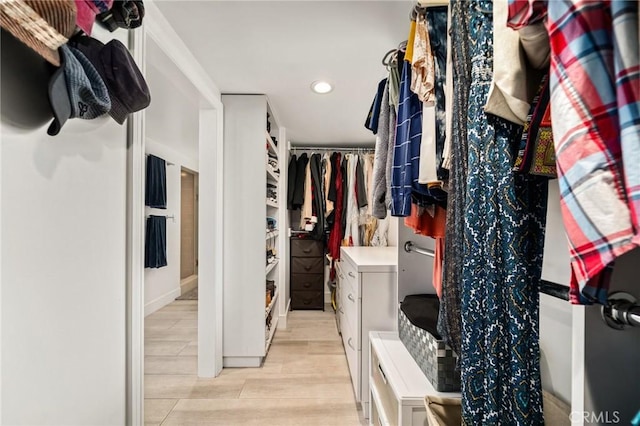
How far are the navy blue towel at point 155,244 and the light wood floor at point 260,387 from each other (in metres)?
0.92

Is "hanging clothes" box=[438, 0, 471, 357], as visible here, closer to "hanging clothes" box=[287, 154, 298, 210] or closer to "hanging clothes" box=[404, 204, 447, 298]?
"hanging clothes" box=[404, 204, 447, 298]

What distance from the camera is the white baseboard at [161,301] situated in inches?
141

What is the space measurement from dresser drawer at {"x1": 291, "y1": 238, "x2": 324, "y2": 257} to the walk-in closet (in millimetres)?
1431

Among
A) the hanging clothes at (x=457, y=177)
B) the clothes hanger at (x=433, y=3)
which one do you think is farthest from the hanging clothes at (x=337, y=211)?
the hanging clothes at (x=457, y=177)

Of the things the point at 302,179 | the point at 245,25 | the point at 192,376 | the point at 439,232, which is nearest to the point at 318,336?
the point at 192,376

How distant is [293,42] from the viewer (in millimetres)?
1595

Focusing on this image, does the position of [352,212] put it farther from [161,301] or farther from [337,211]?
[161,301]

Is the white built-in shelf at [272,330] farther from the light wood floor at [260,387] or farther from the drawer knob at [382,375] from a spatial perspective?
the drawer knob at [382,375]

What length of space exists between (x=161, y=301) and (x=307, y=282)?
191cm

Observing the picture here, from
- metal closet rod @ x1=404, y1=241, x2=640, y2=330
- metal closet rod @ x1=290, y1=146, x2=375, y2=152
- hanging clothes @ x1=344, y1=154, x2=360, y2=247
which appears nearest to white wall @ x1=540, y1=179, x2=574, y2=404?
metal closet rod @ x1=404, y1=241, x2=640, y2=330

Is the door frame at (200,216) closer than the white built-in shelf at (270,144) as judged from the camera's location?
Yes

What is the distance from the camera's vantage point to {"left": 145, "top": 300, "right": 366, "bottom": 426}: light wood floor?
175 centimetres

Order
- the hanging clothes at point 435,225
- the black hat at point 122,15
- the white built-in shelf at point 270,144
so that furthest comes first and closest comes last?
1. the white built-in shelf at point 270,144
2. the hanging clothes at point 435,225
3. the black hat at point 122,15

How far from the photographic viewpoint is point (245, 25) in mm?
1459
